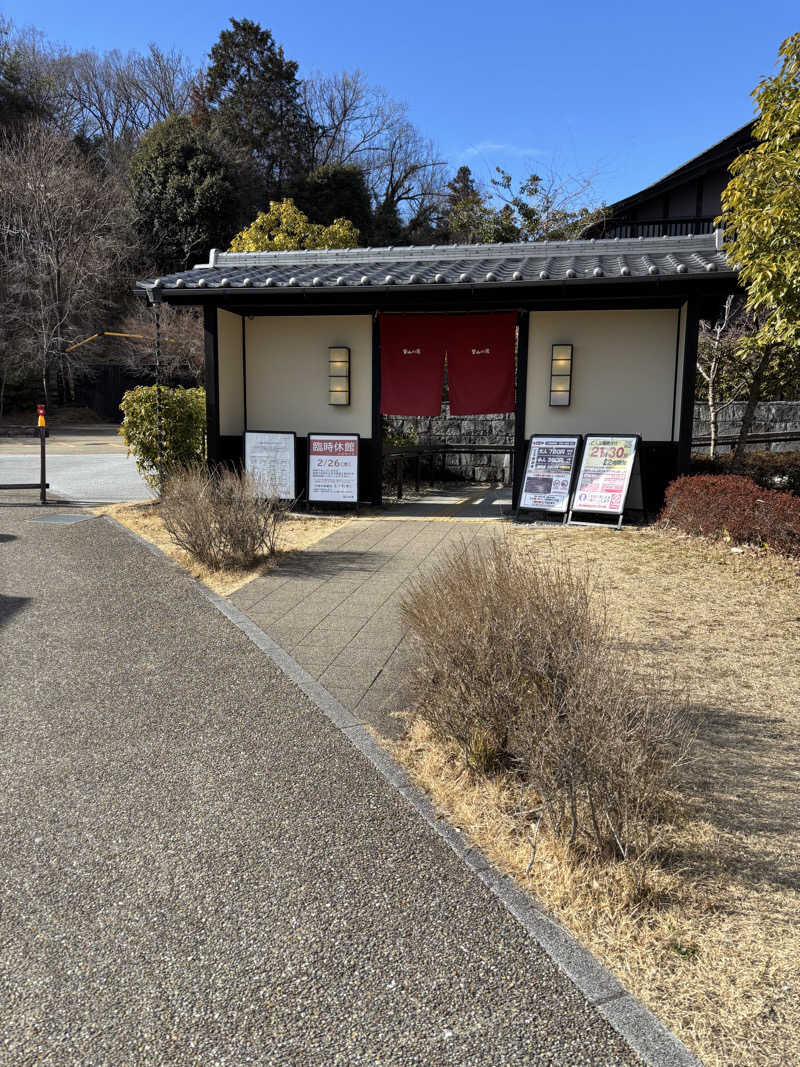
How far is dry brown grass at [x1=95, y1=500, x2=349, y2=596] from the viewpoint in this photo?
703cm

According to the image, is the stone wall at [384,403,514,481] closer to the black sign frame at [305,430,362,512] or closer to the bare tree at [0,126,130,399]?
the black sign frame at [305,430,362,512]

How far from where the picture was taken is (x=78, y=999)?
2.12m

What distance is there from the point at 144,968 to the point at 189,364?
27887 millimetres

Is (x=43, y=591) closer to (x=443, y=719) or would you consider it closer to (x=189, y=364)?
(x=443, y=719)

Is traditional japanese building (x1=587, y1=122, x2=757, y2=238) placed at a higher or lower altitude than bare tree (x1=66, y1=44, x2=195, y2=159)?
lower

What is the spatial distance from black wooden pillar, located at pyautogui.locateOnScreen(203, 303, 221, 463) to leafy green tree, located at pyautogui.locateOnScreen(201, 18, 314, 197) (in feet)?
93.5

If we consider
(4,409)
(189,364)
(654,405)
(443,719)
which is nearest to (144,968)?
(443,719)

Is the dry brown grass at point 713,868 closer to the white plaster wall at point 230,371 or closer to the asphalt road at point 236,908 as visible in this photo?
the asphalt road at point 236,908

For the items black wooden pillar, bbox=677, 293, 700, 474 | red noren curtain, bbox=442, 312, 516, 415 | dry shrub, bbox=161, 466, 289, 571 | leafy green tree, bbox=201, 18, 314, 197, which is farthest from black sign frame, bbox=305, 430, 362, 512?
leafy green tree, bbox=201, 18, 314, 197

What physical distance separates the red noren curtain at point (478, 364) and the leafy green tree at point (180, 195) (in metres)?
24.3

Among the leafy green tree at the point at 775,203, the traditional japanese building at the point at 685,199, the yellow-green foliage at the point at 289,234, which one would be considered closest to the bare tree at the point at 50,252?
the yellow-green foliage at the point at 289,234

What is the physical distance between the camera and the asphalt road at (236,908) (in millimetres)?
2006

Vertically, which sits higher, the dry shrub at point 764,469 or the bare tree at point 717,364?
the bare tree at point 717,364

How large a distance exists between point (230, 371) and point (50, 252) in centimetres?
2291
